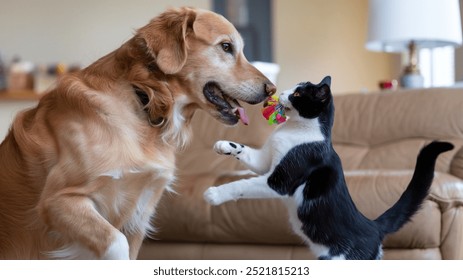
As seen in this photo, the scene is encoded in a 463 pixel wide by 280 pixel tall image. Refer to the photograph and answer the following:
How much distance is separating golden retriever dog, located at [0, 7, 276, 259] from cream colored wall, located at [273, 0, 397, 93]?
346cm

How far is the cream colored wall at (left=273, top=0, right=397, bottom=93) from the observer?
4848 mm

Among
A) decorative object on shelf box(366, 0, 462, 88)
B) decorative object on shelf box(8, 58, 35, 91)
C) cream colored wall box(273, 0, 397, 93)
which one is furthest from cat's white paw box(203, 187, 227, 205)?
decorative object on shelf box(8, 58, 35, 91)

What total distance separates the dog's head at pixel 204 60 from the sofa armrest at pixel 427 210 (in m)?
0.78

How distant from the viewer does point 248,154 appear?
130 centimetres

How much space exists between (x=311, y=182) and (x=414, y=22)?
7.31ft

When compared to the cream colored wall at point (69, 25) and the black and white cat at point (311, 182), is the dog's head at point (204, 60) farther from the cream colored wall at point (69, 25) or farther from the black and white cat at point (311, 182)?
the cream colored wall at point (69, 25)

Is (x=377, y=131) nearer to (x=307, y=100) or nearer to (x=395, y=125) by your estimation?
(x=395, y=125)

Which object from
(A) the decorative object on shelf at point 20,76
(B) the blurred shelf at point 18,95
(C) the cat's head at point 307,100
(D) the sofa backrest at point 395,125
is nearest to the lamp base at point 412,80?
(D) the sofa backrest at point 395,125

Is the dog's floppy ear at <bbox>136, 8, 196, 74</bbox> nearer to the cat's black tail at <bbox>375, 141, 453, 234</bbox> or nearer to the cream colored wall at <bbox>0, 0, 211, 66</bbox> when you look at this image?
the cat's black tail at <bbox>375, 141, 453, 234</bbox>

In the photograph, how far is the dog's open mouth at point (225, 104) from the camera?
134 centimetres

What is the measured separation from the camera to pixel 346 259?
1.24 meters

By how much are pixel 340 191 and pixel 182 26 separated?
52cm
